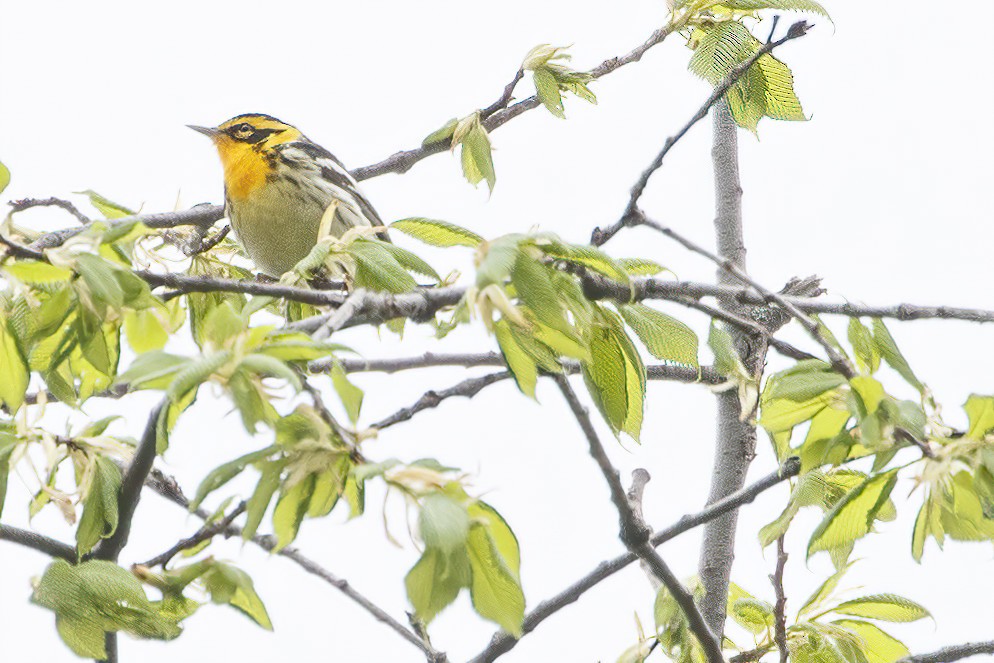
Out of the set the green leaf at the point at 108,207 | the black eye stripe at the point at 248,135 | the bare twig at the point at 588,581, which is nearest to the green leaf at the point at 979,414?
the bare twig at the point at 588,581

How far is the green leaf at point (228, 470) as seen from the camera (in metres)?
1.21

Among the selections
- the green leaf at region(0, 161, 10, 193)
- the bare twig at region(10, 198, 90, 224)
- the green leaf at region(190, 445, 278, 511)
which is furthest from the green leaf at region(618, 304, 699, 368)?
the bare twig at region(10, 198, 90, 224)

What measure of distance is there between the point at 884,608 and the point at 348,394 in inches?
55.2

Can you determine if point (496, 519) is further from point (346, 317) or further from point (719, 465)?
point (719, 465)

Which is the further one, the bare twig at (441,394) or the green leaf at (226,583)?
the bare twig at (441,394)

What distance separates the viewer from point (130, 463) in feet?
5.08

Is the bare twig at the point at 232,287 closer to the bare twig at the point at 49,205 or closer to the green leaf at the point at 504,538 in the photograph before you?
the green leaf at the point at 504,538

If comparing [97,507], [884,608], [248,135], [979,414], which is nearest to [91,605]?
[97,507]

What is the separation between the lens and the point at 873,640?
222 centimetres

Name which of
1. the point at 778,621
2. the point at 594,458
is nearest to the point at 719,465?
the point at 778,621

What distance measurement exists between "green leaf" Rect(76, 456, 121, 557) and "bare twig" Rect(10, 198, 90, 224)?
989mm

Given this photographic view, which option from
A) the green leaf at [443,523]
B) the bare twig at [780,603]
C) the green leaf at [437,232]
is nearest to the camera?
the green leaf at [443,523]

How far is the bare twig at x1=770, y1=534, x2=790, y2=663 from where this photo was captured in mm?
2062

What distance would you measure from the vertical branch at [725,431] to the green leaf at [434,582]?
1.26 metres
